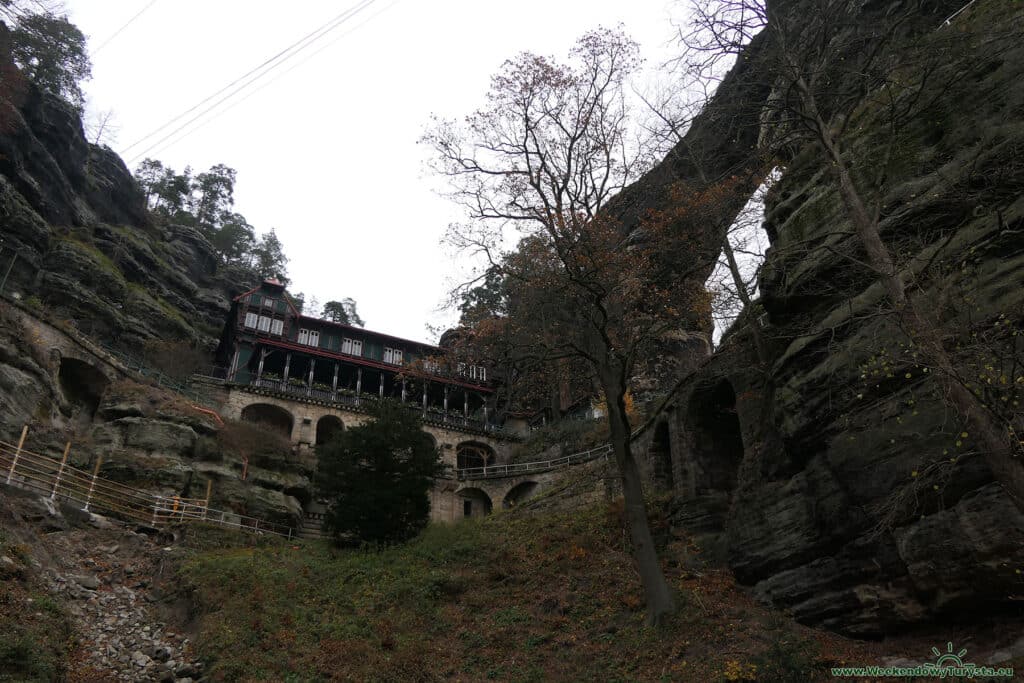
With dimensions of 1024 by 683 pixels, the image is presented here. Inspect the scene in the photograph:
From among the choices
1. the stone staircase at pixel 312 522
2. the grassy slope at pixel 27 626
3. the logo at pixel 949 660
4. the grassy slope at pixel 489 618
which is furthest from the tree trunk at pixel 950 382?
the stone staircase at pixel 312 522

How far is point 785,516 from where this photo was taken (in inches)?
546

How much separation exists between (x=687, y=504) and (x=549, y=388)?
5850mm

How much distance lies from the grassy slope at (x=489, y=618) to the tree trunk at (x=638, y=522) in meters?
0.41

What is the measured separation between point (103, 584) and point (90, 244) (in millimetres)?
36208

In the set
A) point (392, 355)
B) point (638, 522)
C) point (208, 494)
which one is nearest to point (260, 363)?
point (392, 355)

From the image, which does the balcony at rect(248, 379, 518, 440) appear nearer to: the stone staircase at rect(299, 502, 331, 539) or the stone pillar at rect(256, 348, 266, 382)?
the stone pillar at rect(256, 348, 266, 382)

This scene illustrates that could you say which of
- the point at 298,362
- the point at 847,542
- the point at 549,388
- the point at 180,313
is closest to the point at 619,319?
the point at 549,388

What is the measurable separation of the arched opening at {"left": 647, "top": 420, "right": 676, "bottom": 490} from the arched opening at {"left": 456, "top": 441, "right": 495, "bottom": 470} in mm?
23045

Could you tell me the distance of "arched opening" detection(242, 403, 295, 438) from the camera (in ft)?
134

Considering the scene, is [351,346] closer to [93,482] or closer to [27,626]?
[93,482]

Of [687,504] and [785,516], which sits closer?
[785,516]

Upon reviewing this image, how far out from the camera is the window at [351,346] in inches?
1981

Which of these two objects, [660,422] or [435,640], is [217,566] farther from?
[660,422]

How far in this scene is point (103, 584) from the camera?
52.8ft
